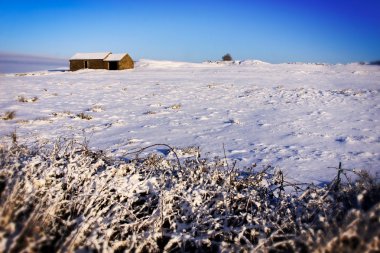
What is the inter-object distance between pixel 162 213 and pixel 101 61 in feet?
150

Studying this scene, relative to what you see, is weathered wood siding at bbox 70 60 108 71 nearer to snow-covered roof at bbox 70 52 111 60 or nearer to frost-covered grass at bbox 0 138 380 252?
snow-covered roof at bbox 70 52 111 60

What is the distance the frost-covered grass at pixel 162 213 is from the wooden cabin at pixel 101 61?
141 feet

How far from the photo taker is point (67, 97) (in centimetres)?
1468

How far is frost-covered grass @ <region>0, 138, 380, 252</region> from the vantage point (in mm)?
1857

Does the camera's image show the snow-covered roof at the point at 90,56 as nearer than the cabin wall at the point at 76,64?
Yes

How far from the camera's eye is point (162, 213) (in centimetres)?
259

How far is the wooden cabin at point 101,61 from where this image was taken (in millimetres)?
44819

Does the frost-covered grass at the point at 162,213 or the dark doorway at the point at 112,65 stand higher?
the dark doorway at the point at 112,65

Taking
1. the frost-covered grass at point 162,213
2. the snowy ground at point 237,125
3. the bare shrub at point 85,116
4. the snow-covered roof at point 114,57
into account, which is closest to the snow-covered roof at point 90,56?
the snow-covered roof at point 114,57

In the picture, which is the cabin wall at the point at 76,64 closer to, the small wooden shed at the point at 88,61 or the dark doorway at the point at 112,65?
the small wooden shed at the point at 88,61

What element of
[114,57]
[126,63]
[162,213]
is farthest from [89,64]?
[162,213]

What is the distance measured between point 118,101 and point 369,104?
10.0 metres

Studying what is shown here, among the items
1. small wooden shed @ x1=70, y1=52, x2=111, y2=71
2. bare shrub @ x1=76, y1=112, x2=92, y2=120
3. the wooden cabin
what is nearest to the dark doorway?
the wooden cabin

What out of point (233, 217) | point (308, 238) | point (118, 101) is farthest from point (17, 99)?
point (308, 238)
